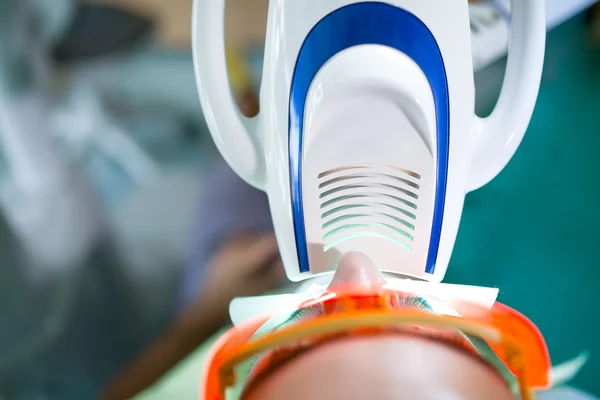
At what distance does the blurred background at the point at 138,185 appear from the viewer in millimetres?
429

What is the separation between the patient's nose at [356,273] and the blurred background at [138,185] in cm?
10

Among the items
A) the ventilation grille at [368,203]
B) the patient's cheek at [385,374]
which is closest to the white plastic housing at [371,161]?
the ventilation grille at [368,203]

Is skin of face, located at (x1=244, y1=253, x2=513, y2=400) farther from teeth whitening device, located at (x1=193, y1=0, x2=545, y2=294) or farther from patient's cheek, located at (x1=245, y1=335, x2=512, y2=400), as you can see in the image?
teeth whitening device, located at (x1=193, y1=0, x2=545, y2=294)

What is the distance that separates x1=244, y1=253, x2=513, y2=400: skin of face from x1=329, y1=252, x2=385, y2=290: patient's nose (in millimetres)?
60

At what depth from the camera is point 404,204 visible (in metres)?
0.30

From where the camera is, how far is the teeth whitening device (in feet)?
0.88

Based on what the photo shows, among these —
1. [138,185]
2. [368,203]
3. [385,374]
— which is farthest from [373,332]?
[138,185]

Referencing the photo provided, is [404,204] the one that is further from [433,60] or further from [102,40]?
[102,40]

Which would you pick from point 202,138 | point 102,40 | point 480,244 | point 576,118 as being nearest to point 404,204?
point 480,244

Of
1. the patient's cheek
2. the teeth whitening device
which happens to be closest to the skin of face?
the patient's cheek

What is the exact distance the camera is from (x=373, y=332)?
20 cm

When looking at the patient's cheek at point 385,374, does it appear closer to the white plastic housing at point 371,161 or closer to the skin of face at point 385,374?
the skin of face at point 385,374

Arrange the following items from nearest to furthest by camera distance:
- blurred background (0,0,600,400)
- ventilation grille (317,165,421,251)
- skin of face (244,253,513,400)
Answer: skin of face (244,253,513,400), ventilation grille (317,165,421,251), blurred background (0,0,600,400)

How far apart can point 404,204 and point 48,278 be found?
745mm
